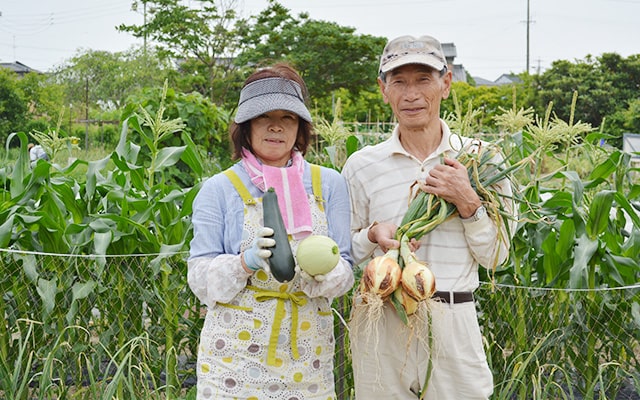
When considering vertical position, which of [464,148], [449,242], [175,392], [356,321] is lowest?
[175,392]

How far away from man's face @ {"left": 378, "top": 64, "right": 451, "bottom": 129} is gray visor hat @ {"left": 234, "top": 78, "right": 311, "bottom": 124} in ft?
0.93

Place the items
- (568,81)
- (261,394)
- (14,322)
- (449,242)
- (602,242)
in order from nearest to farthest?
(261,394) < (449,242) < (602,242) < (14,322) < (568,81)

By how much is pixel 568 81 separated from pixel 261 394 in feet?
91.0

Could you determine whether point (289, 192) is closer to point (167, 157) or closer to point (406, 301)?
point (406, 301)

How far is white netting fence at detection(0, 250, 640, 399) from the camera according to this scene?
2787 mm

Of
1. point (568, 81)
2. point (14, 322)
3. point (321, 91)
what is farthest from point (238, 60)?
point (14, 322)

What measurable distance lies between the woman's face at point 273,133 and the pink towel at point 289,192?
0.14 ft

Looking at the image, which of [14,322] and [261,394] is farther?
[14,322]

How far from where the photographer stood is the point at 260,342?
1.84 meters

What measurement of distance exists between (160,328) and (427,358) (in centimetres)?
151

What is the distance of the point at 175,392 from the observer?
2955mm

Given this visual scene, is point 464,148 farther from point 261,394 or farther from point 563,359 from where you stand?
point 563,359

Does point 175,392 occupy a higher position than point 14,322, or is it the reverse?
point 14,322

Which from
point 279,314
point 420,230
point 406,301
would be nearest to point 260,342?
point 279,314
